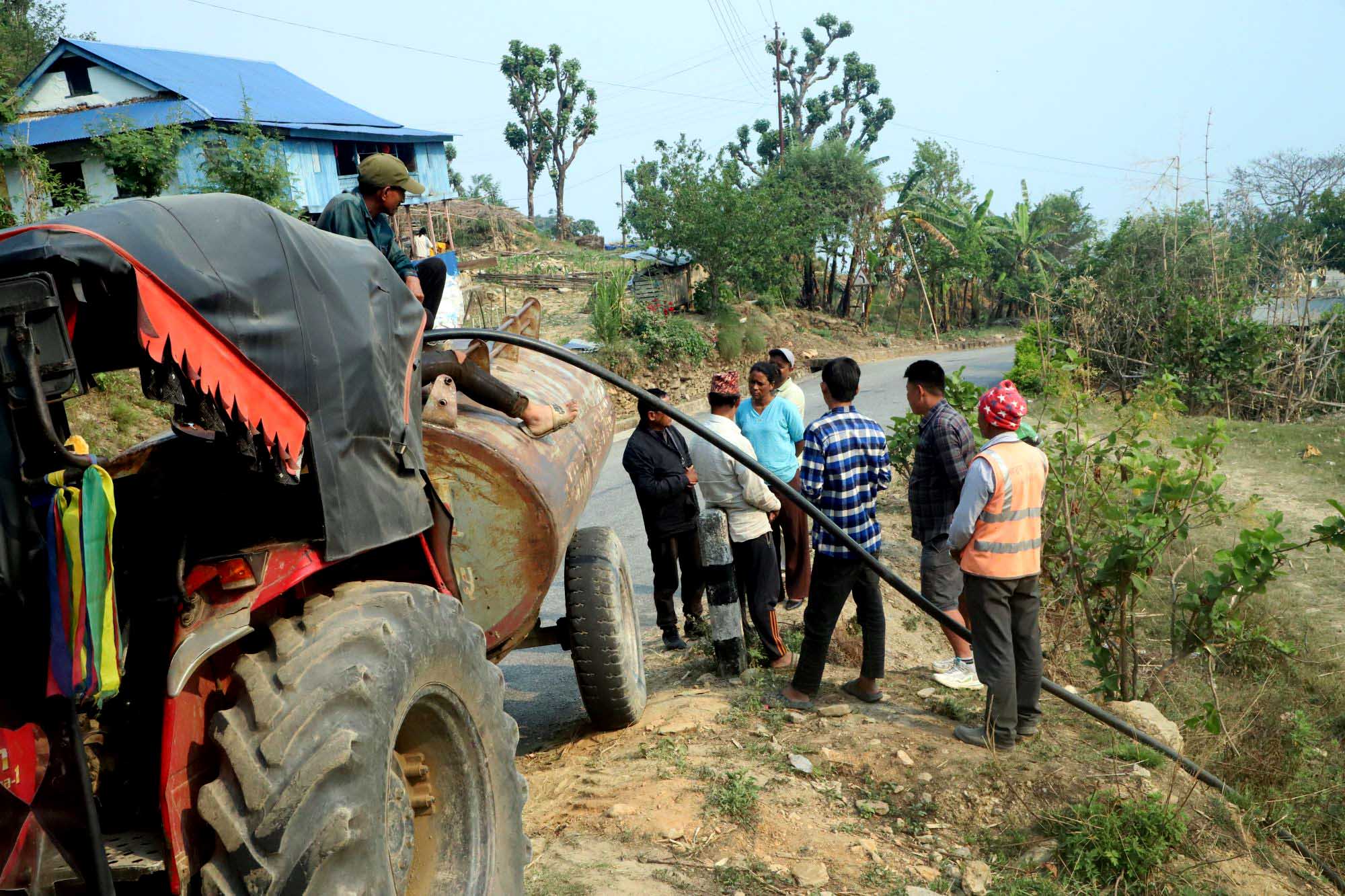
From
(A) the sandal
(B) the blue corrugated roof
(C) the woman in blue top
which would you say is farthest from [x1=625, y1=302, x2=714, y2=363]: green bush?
(A) the sandal

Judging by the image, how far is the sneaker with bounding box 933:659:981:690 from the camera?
5906mm

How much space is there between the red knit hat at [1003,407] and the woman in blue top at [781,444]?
1.93 metres

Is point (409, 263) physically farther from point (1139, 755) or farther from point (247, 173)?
point (247, 173)

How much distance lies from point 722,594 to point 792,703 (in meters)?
0.75

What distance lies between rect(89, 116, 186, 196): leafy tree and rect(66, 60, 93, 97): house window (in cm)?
793

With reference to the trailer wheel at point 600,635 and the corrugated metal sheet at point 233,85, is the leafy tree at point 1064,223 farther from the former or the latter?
the trailer wheel at point 600,635

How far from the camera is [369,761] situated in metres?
2.27

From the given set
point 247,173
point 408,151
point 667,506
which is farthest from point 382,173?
point 408,151

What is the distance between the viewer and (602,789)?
4637 millimetres

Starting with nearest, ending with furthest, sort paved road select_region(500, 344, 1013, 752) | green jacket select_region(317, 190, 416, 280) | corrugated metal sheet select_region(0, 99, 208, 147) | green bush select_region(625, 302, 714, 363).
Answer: green jacket select_region(317, 190, 416, 280) < paved road select_region(500, 344, 1013, 752) < green bush select_region(625, 302, 714, 363) < corrugated metal sheet select_region(0, 99, 208, 147)

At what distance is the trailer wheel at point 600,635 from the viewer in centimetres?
511

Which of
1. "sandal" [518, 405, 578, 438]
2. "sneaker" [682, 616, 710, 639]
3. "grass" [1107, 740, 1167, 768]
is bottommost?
"grass" [1107, 740, 1167, 768]

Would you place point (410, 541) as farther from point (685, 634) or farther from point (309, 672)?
point (685, 634)

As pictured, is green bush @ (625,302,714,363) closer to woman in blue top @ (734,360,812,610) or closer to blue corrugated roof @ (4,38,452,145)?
blue corrugated roof @ (4,38,452,145)
